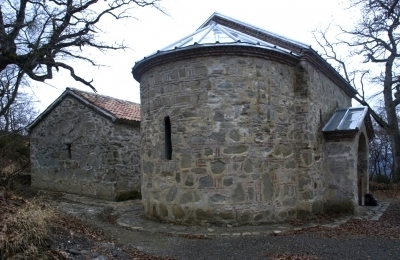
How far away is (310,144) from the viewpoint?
27.5 feet

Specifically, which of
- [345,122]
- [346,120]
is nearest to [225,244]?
[345,122]

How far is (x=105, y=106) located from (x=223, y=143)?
648cm

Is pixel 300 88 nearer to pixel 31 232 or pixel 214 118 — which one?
pixel 214 118

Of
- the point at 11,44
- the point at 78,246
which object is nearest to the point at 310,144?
the point at 78,246

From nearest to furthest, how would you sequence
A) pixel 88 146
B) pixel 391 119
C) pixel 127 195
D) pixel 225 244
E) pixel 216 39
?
pixel 225 244
pixel 216 39
pixel 127 195
pixel 88 146
pixel 391 119

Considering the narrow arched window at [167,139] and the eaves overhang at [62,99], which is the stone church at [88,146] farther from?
the narrow arched window at [167,139]

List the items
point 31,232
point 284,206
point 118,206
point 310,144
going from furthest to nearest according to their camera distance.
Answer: point 118,206 → point 310,144 → point 284,206 → point 31,232

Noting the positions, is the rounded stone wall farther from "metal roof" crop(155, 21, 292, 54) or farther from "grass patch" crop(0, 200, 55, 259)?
"grass patch" crop(0, 200, 55, 259)

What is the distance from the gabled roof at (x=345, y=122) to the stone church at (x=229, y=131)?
255 mm

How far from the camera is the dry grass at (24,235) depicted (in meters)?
4.35

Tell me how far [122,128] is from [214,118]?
5730 mm

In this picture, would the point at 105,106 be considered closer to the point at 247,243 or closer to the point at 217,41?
the point at 217,41

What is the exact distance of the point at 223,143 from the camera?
735 centimetres

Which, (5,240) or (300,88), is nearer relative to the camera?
(5,240)
